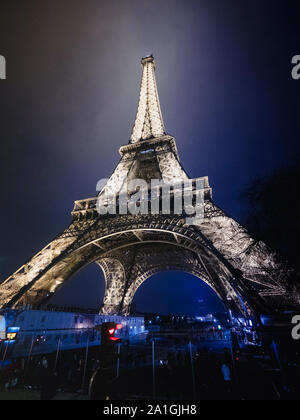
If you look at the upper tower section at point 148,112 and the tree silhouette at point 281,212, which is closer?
the tree silhouette at point 281,212

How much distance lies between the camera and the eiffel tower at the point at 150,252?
1195 cm

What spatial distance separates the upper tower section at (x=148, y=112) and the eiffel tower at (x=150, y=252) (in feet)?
0.49

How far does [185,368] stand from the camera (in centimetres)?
845

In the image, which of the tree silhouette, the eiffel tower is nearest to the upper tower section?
the eiffel tower

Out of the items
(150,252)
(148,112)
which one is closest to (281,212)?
(150,252)

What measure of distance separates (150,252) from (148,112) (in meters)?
20.8

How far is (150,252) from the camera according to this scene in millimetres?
30141

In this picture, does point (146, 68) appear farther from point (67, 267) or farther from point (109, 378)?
point (109, 378)

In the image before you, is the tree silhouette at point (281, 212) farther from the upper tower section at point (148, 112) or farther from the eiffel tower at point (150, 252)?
the upper tower section at point (148, 112)

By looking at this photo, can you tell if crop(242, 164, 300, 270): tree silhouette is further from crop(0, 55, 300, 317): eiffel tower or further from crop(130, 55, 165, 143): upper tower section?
crop(130, 55, 165, 143): upper tower section

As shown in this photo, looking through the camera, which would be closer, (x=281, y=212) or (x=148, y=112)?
(x=281, y=212)

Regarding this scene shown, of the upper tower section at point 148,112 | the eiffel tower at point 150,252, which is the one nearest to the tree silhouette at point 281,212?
the eiffel tower at point 150,252

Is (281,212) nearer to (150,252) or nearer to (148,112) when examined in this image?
(150,252)

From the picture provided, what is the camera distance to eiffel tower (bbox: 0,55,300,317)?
1195 centimetres
